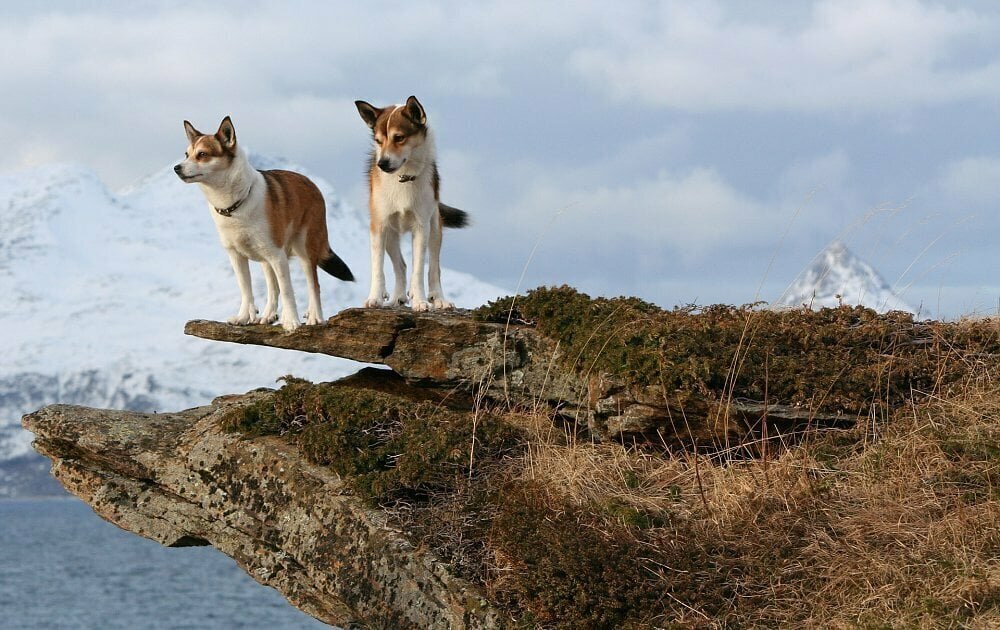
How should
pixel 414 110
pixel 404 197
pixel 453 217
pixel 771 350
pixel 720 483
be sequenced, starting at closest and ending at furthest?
pixel 720 483
pixel 771 350
pixel 414 110
pixel 404 197
pixel 453 217

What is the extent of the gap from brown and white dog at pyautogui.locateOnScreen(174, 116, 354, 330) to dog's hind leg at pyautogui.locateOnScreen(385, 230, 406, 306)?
906mm

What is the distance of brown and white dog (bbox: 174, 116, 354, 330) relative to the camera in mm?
11297

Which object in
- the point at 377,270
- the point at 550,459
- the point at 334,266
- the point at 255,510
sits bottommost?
the point at 255,510

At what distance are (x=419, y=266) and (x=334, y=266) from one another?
73.8 inches

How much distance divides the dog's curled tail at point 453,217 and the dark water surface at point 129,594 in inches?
3343

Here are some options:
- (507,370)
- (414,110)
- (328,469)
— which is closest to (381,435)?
(328,469)

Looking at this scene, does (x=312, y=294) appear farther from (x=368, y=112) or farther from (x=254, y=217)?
(x=368, y=112)

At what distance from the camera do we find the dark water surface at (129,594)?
95562mm

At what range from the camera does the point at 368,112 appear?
11180 millimetres

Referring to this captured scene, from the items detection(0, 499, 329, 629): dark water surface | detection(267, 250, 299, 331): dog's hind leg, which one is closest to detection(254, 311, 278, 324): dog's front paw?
detection(267, 250, 299, 331): dog's hind leg

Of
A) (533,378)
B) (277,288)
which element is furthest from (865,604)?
(277,288)

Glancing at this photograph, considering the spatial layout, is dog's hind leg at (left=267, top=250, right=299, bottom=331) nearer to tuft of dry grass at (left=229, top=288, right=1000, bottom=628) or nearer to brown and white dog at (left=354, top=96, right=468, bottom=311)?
brown and white dog at (left=354, top=96, right=468, bottom=311)

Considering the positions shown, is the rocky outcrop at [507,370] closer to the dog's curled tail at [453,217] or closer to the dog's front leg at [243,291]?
the dog's front leg at [243,291]

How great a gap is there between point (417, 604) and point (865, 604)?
333 cm
